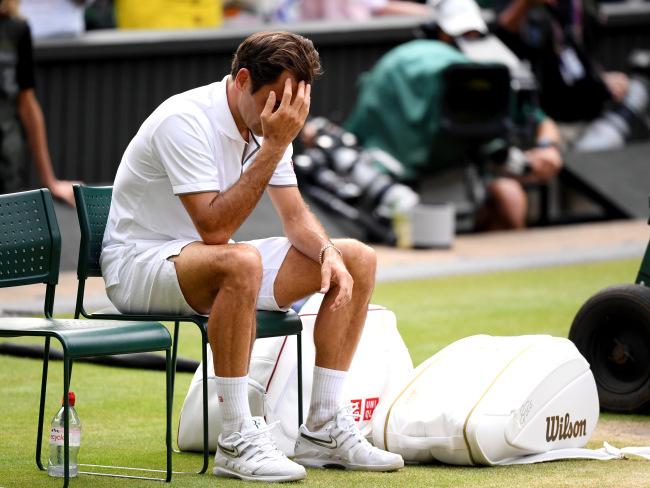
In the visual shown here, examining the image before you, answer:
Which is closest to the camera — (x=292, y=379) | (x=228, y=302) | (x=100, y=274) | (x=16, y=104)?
(x=228, y=302)

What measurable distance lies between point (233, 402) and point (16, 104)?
5425mm

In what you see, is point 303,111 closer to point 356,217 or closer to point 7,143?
point 7,143

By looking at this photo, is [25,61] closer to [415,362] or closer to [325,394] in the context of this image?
[415,362]

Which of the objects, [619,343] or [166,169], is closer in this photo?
[166,169]

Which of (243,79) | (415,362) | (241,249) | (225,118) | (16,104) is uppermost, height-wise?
(243,79)

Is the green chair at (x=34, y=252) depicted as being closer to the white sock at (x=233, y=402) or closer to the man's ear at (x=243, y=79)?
the white sock at (x=233, y=402)

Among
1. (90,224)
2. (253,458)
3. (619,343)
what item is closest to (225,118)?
(90,224)

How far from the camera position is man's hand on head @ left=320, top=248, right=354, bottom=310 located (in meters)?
4.89

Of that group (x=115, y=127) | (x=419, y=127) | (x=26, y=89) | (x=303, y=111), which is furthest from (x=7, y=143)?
(x=303, y=111)

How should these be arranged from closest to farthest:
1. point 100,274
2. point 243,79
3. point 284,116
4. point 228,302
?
point 228,302 < point 284,116 < point 243,79 < point 100,274

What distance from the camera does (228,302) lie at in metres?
4.71

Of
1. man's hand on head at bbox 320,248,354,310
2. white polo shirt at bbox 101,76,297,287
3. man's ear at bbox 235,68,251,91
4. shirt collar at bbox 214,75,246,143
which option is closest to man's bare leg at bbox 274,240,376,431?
man's hand on head at bbox 320,248,354,310

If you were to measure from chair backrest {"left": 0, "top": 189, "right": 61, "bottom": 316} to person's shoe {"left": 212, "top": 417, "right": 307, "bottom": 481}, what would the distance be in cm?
77

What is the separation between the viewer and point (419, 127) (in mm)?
12891
